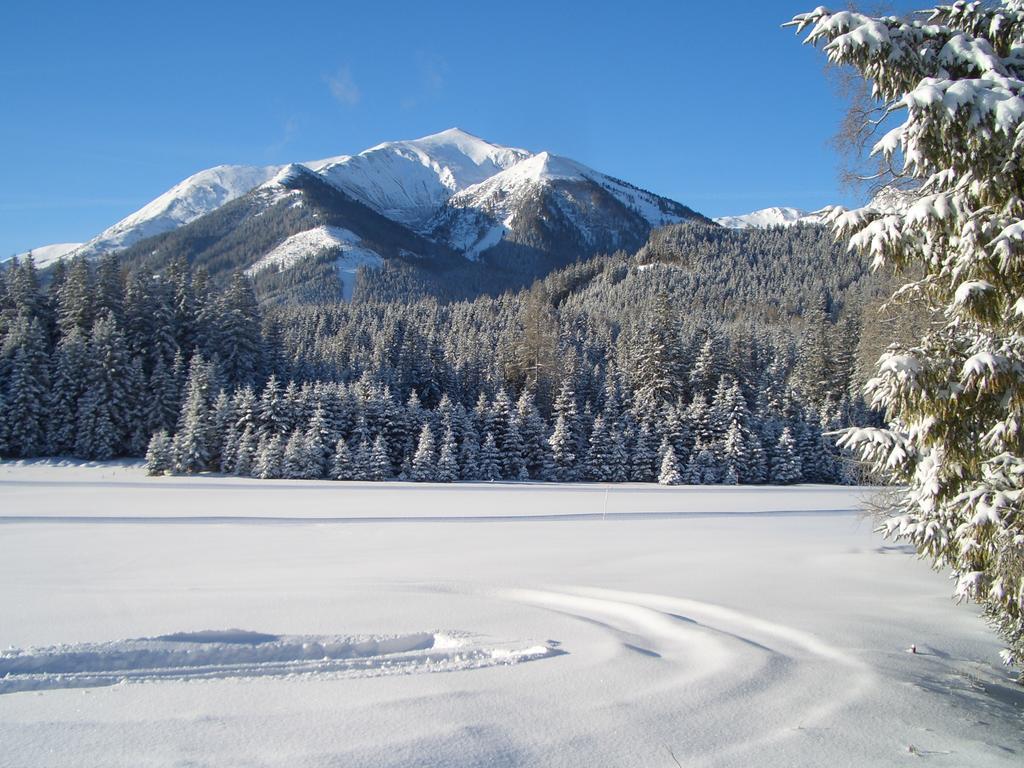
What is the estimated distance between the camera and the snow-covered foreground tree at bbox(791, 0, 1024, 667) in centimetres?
489

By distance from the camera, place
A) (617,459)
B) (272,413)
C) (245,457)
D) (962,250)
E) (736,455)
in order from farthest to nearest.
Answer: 1. (617,459)
2. (736,455)
3. (272,413)
4. (245,457)
5. (962,250)

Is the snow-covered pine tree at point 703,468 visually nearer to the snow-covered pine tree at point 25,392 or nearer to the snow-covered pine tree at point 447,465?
the snow-covered pine tree at point 447,465

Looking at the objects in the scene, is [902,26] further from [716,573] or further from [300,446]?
[300,446]

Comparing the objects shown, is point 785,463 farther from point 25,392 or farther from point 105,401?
point 25,392

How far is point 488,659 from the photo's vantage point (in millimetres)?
5664

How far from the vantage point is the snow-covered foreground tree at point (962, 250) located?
4887 millimetres

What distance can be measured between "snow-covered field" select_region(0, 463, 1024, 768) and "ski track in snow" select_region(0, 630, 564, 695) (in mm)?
25

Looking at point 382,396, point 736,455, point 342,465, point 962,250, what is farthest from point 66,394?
point 962,250

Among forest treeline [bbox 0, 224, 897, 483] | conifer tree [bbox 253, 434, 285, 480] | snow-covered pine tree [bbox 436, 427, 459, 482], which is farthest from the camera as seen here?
forest treeline [bbox 0, 224, 897, 483]

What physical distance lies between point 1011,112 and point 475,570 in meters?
9.38

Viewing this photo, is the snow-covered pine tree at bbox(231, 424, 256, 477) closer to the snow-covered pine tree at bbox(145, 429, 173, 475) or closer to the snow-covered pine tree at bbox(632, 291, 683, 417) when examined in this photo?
the snow-covered pine tree at bbox(145, 429, 173, 475)

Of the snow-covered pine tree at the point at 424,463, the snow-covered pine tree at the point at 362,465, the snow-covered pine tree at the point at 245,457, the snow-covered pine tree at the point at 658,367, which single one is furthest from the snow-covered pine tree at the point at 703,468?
the snow-covered pine tree at the point at 245,457

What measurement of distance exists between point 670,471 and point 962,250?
37.9m

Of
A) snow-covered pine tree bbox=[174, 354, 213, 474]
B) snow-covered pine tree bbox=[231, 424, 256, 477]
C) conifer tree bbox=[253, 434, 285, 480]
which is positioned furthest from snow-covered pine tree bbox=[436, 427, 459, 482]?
snow-covered pine tree bbox=[174, 354, 213, 474]
